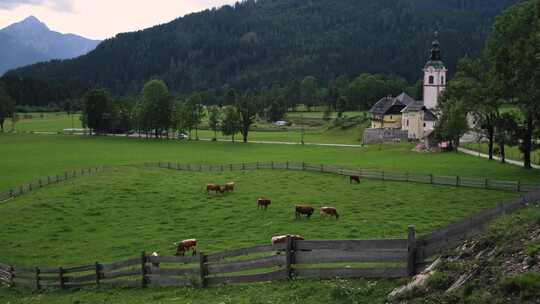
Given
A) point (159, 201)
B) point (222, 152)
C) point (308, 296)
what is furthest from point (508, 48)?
point (222, 152)

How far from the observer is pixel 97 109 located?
114812 mm

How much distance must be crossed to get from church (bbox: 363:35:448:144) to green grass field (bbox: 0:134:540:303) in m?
29.9

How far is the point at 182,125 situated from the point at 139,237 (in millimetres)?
77192

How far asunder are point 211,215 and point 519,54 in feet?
93.6

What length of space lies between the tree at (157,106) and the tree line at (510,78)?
6856 cm

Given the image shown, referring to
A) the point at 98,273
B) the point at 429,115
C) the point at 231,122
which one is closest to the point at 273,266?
the point at 98,273

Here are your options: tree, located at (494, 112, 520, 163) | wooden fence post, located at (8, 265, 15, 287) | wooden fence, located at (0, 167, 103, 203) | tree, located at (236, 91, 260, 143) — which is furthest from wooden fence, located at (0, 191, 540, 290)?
tree, located at (236, 91, 260, 143)

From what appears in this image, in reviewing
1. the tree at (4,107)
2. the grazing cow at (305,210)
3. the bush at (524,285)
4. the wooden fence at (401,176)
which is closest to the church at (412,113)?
the wooden fence at (401,176)

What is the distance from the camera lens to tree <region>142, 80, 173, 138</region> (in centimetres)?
10525

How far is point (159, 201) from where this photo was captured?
1548 inches

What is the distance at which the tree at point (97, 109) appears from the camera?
11400cm

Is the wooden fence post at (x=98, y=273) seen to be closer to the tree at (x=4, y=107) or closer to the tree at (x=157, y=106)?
the tree at (x=157, y=106)

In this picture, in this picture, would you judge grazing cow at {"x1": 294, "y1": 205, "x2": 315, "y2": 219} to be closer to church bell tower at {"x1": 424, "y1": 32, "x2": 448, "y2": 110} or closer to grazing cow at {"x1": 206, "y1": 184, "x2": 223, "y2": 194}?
grazing cow at {"x1": 206, "y1": 184, "x2": 223, "y2": 194}

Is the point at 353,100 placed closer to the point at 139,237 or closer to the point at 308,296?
the point at 139,237
